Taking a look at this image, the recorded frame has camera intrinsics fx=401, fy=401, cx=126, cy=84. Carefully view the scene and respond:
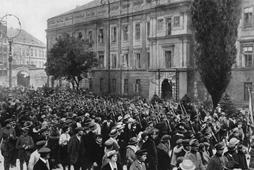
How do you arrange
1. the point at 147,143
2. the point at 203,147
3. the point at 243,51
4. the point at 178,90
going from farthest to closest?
the point at 178,90 < the point at 243,51 < the point at 147,143 < the point at 203,147

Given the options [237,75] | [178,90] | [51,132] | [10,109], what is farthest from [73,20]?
[51,132]

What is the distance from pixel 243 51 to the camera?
3088 cm

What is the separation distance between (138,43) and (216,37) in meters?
15.2

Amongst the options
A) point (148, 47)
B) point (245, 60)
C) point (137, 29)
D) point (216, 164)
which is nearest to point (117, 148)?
point (216, 164)

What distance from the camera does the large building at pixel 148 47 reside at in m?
31.1

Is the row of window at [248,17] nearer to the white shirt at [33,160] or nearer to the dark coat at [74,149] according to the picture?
the dark coat at [74,149]

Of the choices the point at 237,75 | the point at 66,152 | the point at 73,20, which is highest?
the point at 73,20

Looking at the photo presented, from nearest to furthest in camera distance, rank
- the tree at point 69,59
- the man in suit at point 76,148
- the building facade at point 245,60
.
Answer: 1. the man in suit at point 76,148
2. the building facade at point 245,60
3. the tree at point 69,59

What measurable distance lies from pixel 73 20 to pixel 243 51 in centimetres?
2594

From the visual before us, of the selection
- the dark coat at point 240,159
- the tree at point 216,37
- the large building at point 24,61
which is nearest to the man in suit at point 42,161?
the dark coat at point 240,159

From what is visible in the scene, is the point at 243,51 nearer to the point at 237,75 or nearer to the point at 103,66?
the point at 237,75

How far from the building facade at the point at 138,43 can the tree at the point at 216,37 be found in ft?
19.1

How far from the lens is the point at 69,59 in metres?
39.9

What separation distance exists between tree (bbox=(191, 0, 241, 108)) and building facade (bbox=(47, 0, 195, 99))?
582 cm
